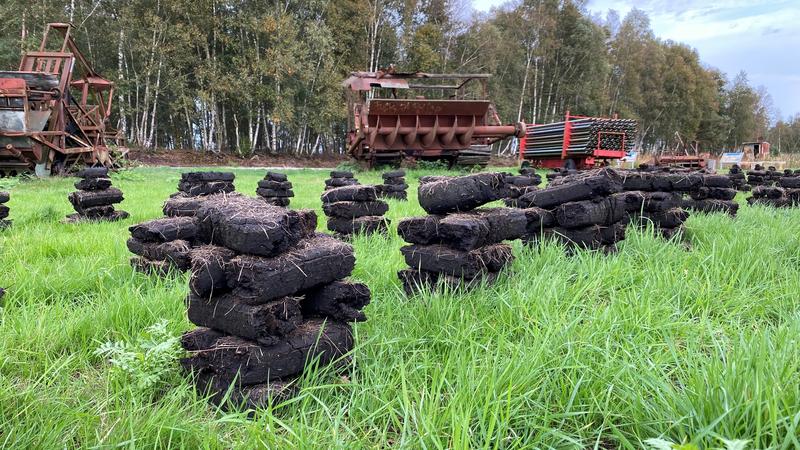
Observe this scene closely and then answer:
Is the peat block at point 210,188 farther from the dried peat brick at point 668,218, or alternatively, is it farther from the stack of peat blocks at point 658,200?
the dried peat brick at point 668,218

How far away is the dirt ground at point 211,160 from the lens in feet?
64.8

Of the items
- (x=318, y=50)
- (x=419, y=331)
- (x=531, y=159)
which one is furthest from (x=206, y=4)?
(x=419, y=331)

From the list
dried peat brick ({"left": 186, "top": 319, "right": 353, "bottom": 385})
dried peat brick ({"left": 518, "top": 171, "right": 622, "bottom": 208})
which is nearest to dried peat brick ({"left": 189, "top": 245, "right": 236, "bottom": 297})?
dried peat brick ({"left": 186, "top": 319, "right": 353, "bottom": 385})

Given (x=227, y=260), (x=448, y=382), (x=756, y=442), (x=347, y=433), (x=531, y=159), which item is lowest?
(x=347, y=433)

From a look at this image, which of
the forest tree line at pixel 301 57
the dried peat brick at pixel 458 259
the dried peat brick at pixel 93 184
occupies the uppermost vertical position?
the forest tree line at pixel 301 57

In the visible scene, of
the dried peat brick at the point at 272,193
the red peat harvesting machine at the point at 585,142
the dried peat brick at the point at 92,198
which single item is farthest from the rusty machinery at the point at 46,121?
the red peat harvesting machine at the point at 585,142

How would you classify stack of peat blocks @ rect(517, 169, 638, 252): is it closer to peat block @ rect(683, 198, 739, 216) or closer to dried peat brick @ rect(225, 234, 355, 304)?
dried peat brick @ rect(225, 234, 355, 304)

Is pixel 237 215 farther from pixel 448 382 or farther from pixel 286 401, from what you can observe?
pixel 448 382

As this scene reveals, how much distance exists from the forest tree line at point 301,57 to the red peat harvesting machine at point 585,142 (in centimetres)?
1201

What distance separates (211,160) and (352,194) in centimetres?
1849

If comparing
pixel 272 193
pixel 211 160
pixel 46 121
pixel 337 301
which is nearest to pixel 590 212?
pixel 337 301

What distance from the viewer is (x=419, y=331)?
2.46m

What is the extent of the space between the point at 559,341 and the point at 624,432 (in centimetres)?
57

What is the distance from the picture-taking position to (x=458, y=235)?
2967mm
